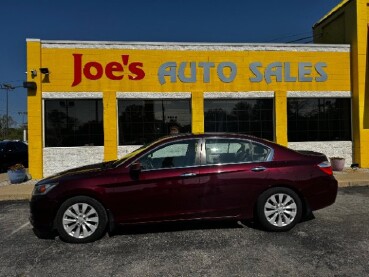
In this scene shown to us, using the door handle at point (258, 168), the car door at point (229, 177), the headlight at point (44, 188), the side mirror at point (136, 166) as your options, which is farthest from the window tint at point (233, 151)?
the headlight at point (44, 188)

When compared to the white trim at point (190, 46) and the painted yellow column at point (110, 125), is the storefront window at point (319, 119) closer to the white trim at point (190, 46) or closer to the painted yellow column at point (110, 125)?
the white trim at point (190, 46)

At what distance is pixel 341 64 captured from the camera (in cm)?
1288

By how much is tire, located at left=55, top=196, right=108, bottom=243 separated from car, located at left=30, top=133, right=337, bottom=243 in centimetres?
1

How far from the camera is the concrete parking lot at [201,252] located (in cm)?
397

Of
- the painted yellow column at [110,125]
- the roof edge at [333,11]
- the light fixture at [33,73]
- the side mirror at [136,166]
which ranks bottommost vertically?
the side mirror at [136,166]

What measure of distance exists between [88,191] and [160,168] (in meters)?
1.09

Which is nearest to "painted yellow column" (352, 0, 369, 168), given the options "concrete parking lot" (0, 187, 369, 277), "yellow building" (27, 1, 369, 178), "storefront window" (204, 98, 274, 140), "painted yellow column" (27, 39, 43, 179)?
"yellow building" (27, 1, 369, 178)

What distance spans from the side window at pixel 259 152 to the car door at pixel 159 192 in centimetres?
95

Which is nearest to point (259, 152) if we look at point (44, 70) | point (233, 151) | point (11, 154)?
point (233, 151)

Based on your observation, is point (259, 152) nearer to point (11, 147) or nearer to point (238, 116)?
point (238, 116)

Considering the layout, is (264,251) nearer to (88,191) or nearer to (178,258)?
(178,258)

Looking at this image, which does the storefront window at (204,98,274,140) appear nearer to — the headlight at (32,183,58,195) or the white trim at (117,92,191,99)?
the white trim at (117,92,191,99)

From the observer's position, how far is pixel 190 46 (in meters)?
12.2

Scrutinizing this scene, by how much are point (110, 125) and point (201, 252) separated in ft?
26.5
